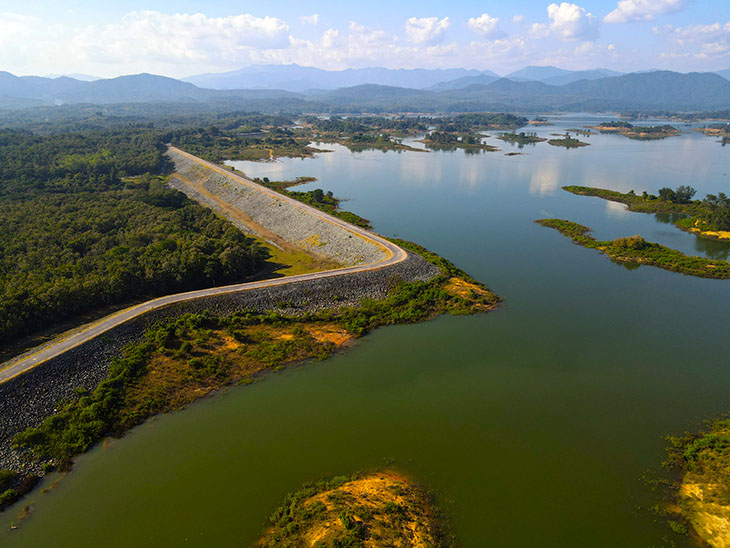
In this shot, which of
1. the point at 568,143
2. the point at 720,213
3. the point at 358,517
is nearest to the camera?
the point at 358,517

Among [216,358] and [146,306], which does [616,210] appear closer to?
[216,358]

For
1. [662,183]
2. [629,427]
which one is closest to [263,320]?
[629,427]

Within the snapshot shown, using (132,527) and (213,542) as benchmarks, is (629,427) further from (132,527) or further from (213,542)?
(132,527)

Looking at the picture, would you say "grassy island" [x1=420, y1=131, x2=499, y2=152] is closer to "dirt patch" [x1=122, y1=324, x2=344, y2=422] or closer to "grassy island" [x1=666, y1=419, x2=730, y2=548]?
"dirt patch" [x1=122, y1=324, x2=344, y2=422]

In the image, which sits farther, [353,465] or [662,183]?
[662,183]

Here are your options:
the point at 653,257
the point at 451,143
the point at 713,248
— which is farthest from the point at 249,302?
the point at 451,143

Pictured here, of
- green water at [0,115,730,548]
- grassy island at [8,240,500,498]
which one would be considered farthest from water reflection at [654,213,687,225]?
grassy island at [8,240,500,498]
